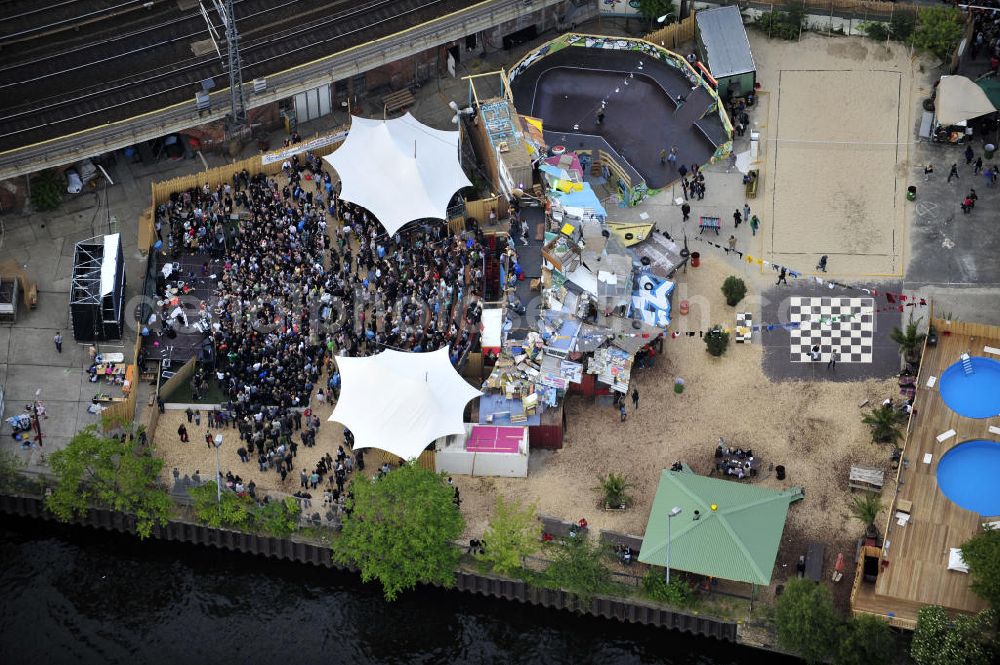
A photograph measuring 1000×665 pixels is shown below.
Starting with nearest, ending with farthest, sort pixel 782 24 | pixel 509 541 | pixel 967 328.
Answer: pixel 509 541 → pixel 967 328 → pixel 782 24

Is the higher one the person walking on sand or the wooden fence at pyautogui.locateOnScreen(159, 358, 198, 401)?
the person walking on sand

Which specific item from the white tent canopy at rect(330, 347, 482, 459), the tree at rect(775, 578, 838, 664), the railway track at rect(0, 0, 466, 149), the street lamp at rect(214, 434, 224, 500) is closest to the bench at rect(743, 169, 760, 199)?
the railway track at rect(0, 0, 466, 149)

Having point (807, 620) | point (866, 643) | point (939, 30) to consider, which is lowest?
point (866, 643)

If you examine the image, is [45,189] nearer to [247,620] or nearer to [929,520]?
[247,620]

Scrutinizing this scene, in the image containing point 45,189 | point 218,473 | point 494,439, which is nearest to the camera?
point 218,473

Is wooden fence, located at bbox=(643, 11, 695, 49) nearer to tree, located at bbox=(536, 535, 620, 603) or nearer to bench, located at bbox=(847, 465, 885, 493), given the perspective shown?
bench, located at bbox=(847, 465, 885, 493)

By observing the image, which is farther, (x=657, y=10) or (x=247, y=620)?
(x=657, y=10)

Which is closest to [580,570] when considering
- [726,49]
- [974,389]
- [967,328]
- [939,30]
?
[974,389]

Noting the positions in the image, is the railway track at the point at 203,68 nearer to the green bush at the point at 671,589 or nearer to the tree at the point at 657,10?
the tree at the point at 657,10

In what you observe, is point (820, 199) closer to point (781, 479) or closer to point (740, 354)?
point (740, 354)
